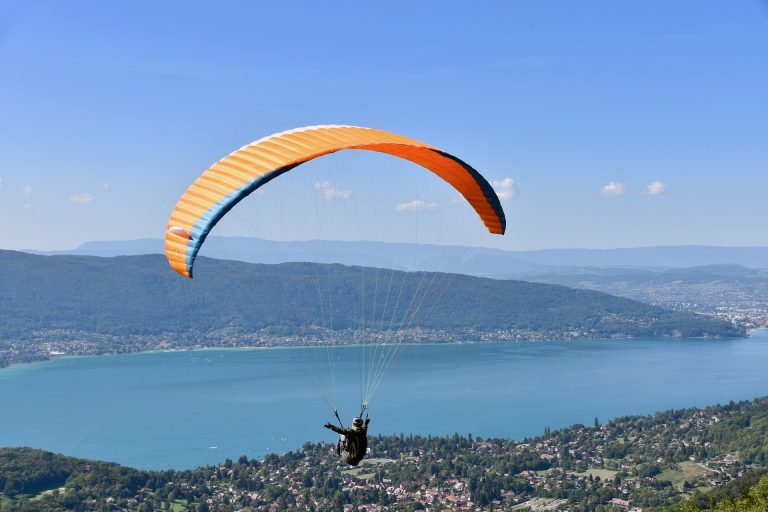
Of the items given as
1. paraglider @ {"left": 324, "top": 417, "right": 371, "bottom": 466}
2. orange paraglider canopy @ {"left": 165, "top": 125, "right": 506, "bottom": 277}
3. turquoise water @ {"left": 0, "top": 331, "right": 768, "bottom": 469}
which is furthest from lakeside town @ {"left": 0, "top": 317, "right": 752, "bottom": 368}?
orange paraglider canopy @ {"left": 165, "top": 125, "right": 506, "bottom": 277}

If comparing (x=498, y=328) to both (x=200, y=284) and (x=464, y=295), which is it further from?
(x=200, y=284)

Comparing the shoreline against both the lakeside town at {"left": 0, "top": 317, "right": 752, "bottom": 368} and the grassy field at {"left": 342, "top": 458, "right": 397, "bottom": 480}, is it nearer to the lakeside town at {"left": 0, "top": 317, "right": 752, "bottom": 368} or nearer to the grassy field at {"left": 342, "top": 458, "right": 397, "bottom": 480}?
the lakeside town at {"left": 0, "top": 317, "right": 752, "bottom": 368}

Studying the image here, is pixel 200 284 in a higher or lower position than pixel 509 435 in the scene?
Answer: higher

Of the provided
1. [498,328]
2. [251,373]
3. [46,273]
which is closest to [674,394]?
[251,373]

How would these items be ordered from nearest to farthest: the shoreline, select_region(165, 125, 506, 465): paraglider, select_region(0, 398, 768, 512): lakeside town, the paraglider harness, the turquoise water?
Result: select_region(165, 125, 506, 465): paraglider → the paraglider harness → select_region(0, 398, 768, 512): lakeside town → the turquoise water → the shoreline

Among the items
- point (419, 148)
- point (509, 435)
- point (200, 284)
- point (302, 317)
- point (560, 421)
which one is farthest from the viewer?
point (200, 284)

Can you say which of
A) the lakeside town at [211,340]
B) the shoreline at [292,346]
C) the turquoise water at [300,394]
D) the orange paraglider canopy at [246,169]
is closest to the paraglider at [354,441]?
the orange paraglider canopy at [246,169]

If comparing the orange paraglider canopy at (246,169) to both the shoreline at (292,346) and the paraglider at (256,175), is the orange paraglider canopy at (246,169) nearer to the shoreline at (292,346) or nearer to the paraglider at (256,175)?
the paraglider at (256,175)
